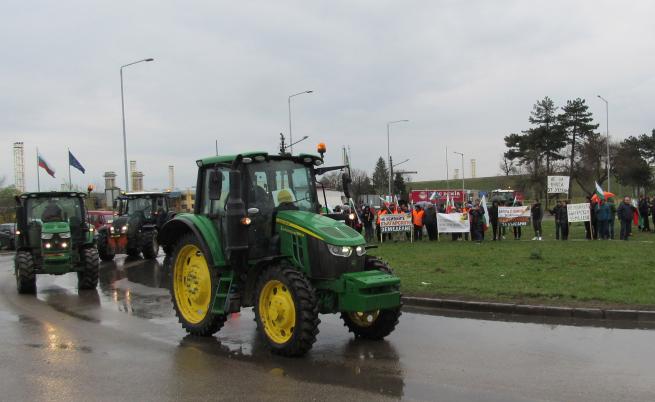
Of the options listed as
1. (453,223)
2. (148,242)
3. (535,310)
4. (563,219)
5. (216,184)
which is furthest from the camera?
(453,223)

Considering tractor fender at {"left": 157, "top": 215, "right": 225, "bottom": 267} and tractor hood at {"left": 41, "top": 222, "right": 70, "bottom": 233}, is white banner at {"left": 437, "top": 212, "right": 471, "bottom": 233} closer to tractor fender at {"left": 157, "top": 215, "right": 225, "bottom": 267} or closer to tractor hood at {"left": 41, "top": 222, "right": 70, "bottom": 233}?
tractor hood at {"left": 41, "top": 222, "right": 70, "bottom": 233}

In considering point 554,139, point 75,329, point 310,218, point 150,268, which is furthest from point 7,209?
point 554,139

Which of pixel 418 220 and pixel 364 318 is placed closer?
pixel 364 318

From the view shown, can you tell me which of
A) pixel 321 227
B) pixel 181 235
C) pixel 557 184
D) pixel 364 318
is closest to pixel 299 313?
pixel 321 227

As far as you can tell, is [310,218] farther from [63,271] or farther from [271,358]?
[63,271]

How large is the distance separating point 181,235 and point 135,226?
13.3m

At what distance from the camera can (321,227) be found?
743 centimetres

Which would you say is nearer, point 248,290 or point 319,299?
point 319,299

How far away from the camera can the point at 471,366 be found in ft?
22.3

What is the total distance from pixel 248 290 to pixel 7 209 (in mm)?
51105

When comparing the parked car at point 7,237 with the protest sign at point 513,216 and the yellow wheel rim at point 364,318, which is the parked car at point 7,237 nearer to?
the protest sign at point 513,216

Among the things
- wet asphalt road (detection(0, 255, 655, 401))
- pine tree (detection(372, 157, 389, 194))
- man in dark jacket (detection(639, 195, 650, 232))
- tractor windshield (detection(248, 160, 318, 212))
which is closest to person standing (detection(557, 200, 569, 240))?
man in dark jacket (detection(639, 195, 650, 232))

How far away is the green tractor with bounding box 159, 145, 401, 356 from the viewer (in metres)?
7.21

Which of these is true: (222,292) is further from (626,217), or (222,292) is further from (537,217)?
(626,217)
